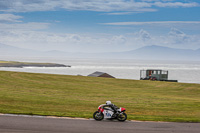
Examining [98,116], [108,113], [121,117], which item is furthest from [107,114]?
[121,117]

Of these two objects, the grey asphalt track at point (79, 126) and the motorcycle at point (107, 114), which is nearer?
the grey asphalt track at point (79, 126)

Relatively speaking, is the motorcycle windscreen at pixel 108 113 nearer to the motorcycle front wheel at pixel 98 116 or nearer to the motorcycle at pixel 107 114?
the motorcycle at pixel 107 114

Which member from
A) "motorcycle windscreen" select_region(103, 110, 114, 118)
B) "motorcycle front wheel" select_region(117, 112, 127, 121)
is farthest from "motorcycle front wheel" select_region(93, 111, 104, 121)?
"motorcycle front wheel" select_region(117, 112, 127, 121)

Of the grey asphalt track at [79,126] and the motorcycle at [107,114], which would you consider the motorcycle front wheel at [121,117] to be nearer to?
the motorcycle at [107,114]

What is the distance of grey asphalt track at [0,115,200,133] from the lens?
1176 centimetres

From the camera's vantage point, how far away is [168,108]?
21.2 m

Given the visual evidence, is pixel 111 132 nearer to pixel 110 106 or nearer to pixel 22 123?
pixel 110 106

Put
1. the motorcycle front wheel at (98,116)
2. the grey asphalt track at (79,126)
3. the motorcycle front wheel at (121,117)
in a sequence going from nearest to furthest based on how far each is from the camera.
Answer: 1. the grey asphalt track at (79,126)
2. the motorcycle front wheel at (98,116)
3. the motorcycle front wheel at (121,117)

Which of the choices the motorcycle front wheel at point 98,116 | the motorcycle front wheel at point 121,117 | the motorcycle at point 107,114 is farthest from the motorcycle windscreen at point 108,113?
the motorcycle front wheel at point 121,117

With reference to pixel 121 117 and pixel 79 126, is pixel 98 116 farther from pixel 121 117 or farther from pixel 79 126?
pixel 79 126

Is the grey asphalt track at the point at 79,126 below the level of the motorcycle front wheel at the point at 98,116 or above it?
below

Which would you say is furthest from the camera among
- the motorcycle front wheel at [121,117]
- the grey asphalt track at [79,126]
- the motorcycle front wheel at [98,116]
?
the motorcycle front wheel at [121,117]

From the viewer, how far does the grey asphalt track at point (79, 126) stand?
11758 millimetres

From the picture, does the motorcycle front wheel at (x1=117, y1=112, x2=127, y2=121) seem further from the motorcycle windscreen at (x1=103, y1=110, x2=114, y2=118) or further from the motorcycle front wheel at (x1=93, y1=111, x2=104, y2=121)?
the motorcycle front wheel at (x1=93, y1=111, x2=104, y2=121)
